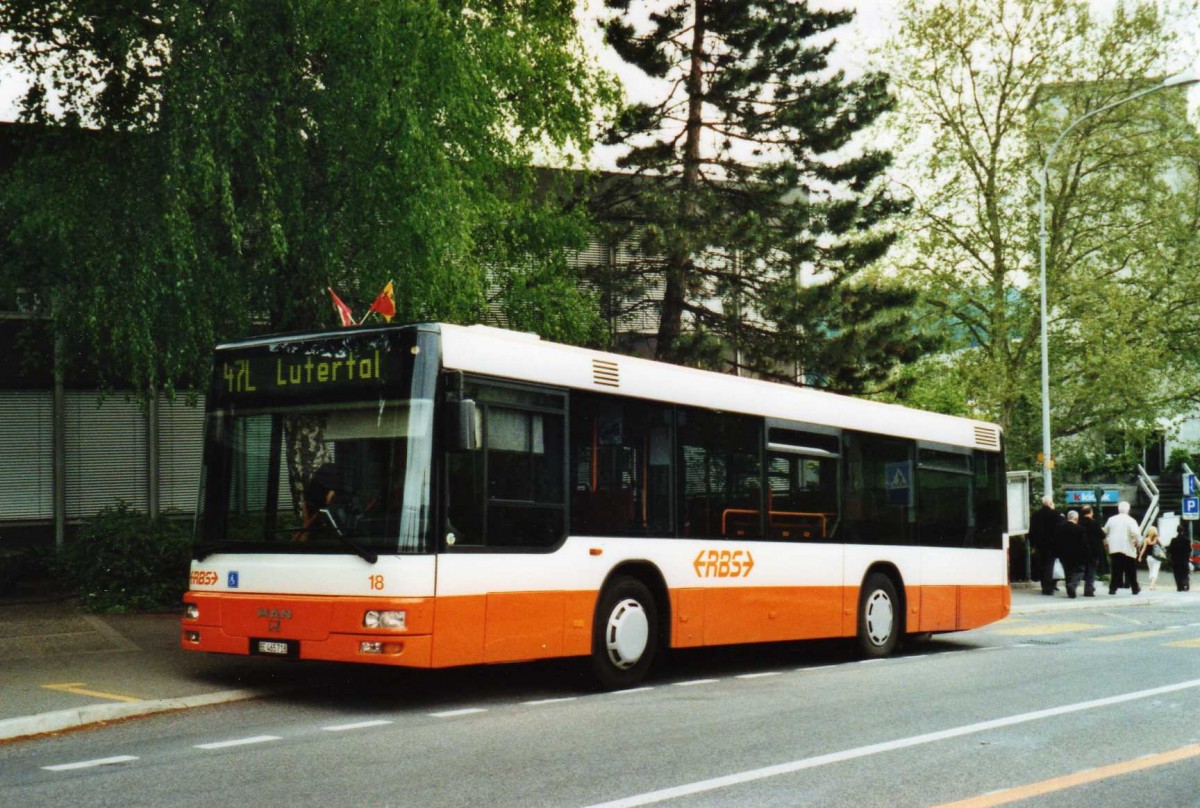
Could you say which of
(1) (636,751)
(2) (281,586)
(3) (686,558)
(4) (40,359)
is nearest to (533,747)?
(1) (636,751)

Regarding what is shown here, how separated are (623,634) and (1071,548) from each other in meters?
16.8

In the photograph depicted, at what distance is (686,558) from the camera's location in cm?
1233

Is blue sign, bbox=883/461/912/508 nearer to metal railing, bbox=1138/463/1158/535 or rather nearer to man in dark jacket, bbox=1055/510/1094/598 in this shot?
man in dark jacket, bbox=1055/510/1094/598

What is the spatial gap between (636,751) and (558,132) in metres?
14.8

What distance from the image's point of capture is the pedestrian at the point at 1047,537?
26.3 m

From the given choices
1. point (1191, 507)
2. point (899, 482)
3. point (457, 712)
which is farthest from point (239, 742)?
point (1191, 507)

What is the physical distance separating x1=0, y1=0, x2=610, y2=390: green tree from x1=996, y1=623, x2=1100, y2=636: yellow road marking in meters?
8.94

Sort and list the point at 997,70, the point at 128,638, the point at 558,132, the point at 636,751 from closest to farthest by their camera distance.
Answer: the point at 636,751 → the point at 128,638 → the point at 558,132 → the point at 997,70

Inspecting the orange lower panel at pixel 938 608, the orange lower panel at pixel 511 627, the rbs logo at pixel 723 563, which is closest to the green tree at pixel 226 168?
the rbs logo at pixel 723 563

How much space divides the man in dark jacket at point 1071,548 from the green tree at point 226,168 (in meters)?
14.6

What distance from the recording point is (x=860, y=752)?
830 cm

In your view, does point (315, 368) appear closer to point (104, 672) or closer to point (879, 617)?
point (104, 672)

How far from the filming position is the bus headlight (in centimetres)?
981

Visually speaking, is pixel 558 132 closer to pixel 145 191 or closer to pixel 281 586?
pixel 145 191
